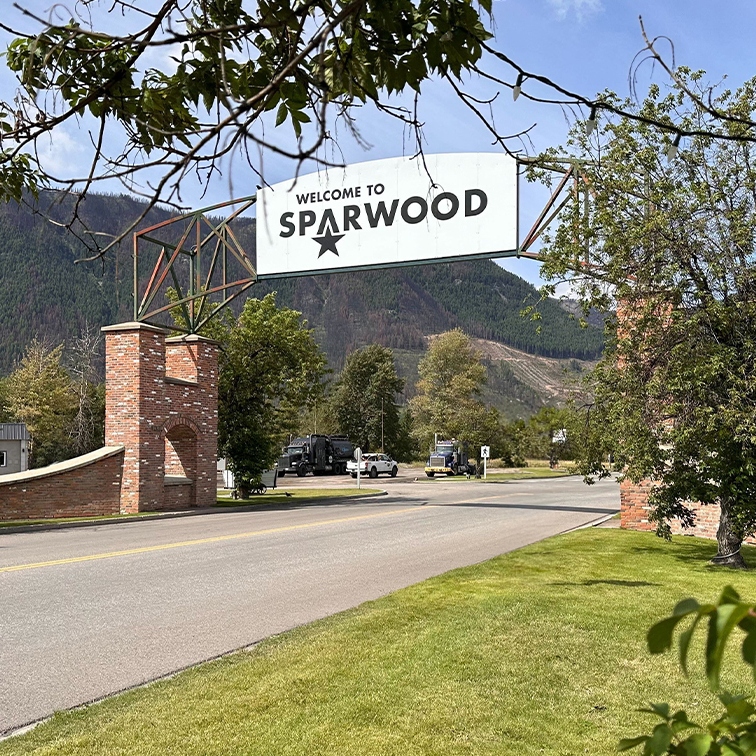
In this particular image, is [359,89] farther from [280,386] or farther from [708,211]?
[280,386]

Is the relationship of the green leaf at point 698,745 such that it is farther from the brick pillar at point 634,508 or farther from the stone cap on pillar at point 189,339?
the stone cap on pillar at point 189,339

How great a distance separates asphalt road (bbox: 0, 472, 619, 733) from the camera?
6797 millimetres

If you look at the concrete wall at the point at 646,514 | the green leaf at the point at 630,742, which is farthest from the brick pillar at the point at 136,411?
the green leaf at the point at 630,742

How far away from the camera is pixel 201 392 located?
27297 mm

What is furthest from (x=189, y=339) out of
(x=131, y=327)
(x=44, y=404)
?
(x=44, y=404)

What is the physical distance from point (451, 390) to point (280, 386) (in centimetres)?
5112

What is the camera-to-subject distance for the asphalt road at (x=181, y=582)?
6797mm

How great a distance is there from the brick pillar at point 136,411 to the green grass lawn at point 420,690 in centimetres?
1640

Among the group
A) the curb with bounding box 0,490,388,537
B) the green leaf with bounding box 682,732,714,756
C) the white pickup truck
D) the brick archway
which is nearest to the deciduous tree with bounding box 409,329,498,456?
the white pickup truck

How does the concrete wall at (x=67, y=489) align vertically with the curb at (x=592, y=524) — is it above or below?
above

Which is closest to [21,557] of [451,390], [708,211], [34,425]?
[708,211]

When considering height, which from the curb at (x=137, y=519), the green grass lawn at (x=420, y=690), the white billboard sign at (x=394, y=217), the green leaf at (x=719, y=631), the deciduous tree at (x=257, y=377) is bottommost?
the curb at (x=137, y=519)

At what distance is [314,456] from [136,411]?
133ft

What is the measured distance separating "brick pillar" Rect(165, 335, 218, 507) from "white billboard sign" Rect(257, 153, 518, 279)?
494cm
